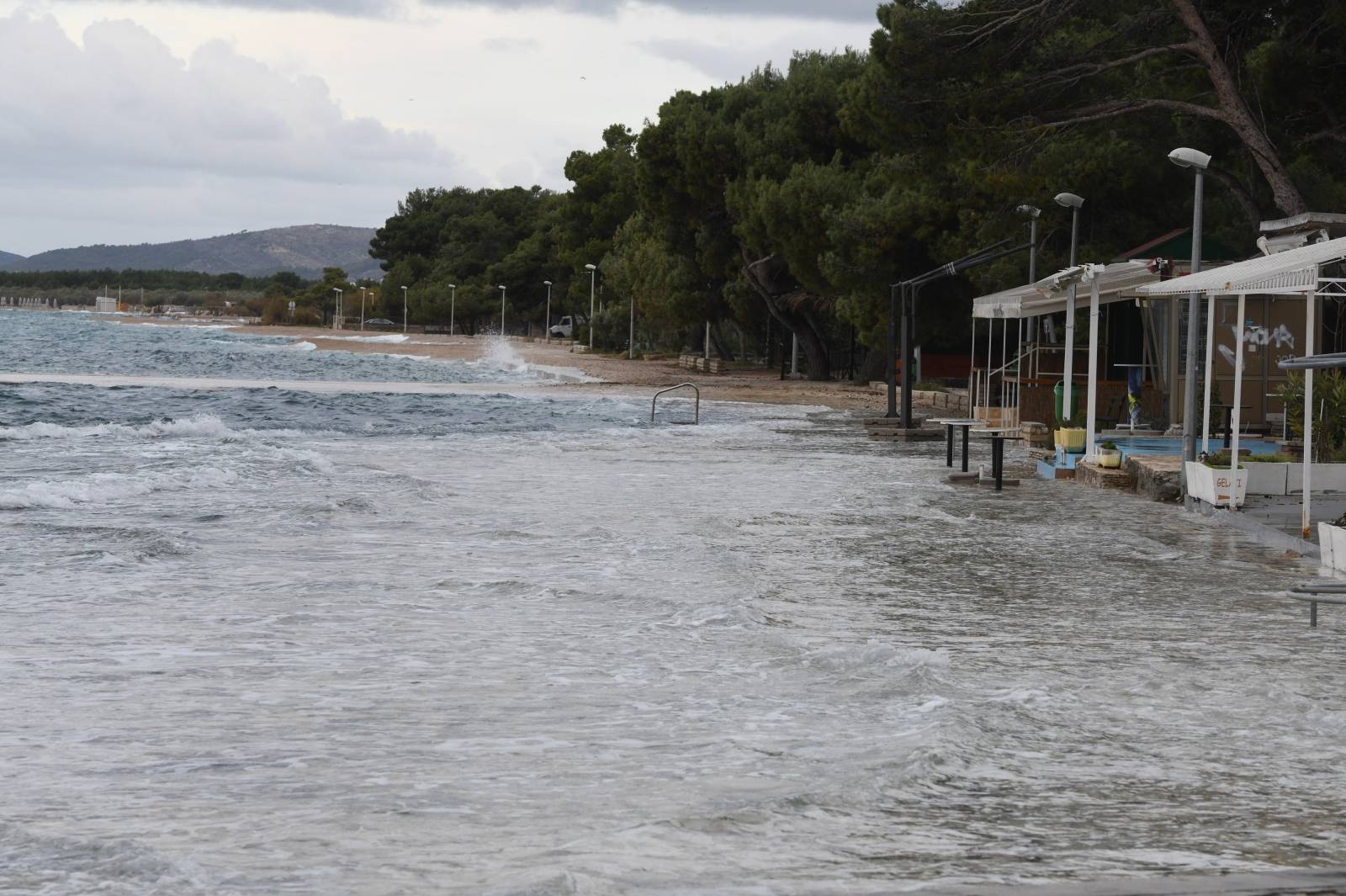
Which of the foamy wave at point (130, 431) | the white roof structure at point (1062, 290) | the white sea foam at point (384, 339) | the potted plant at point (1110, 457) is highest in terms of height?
the white sea foam at point (384, 339)

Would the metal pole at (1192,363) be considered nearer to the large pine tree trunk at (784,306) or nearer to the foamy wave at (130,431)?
the foamy wave at (130,431)

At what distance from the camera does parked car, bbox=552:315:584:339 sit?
12177 centimetres

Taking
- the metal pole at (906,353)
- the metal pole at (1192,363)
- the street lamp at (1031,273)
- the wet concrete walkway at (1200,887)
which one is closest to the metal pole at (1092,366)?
the metal pole at (1192,363)

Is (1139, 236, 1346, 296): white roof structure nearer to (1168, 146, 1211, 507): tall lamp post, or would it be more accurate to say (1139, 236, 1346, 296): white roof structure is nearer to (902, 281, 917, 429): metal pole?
(1168, 146, 1211, 507): tall lamp post

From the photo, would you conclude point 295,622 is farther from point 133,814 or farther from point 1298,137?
point 1298,137

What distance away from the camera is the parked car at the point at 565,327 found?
122 meters

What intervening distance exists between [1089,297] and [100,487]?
1363cm

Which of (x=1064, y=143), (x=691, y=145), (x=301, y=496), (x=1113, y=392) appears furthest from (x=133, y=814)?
(x=691, y=145)

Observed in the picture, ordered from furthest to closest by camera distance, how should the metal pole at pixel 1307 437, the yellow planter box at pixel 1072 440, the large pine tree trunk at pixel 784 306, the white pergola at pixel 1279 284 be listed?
the large pine tree trunk at pixel 784 306 → the yellow planter box at pixel 1072 440 → the white pergola at pixel 1279 284 → the metal pole at pixel 1307 437

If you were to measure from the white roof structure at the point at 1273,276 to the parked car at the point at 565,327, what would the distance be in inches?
4100

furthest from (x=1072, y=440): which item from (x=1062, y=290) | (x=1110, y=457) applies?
(x=1062, y=290)

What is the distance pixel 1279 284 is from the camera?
14438mm

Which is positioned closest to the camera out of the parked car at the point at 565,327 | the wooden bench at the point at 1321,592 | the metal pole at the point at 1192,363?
the wooden bench at the point at 1321,592

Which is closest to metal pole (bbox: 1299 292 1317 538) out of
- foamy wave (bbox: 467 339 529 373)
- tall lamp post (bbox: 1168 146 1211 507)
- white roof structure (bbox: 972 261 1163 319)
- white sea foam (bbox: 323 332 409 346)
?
tall lamp post (bbox: 1168 146 1211 507)
